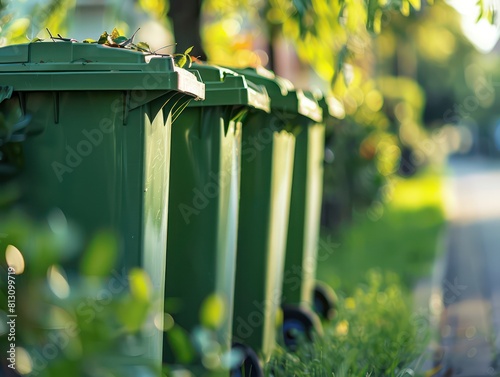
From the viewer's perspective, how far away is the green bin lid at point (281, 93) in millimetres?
5281

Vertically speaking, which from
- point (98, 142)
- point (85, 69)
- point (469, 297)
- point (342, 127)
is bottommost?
point (469, 297)

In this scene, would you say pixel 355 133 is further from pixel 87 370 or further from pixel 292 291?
pixel 87 370

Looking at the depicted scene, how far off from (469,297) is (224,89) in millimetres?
4789

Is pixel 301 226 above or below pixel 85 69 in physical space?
below

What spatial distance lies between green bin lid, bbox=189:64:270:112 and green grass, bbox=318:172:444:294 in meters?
3.82

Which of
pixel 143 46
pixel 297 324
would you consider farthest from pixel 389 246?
pixel 143 46

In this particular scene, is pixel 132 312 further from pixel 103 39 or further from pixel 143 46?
pixel 143 46

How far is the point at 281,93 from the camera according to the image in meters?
5.33

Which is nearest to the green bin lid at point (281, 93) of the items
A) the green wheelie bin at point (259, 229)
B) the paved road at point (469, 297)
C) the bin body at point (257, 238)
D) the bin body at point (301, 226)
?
the green wheelie bin at point (259, 229)

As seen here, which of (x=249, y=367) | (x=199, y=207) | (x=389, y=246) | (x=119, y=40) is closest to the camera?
(x=119, y=40)

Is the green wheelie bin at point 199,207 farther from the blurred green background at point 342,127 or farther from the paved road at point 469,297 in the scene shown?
the paved road at point 469,297

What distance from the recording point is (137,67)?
12.1ft

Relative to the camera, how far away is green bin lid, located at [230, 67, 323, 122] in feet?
17.3

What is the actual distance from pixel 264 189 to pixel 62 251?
3.45m
